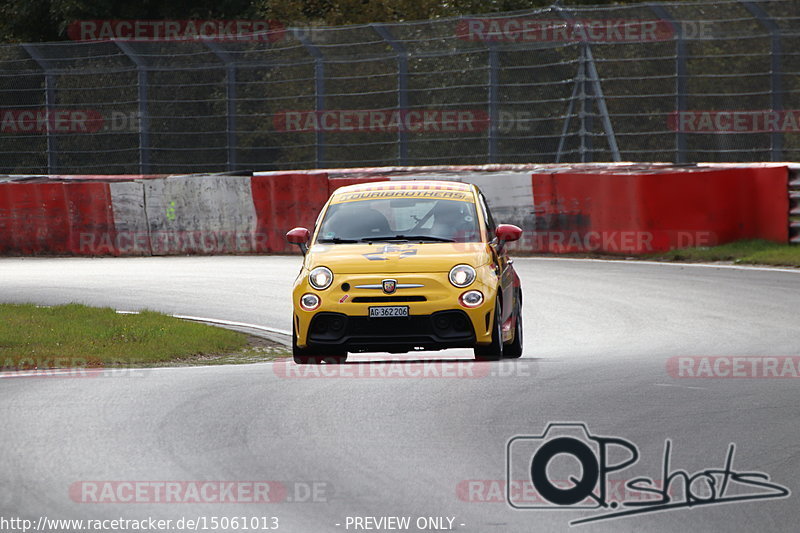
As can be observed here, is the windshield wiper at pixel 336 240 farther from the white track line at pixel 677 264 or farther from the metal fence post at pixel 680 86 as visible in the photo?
the metal fence post at pixel 680 86

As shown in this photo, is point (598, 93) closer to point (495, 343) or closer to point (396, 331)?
point (495, 343)

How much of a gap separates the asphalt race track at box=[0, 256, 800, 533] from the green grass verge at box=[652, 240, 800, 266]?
20.0ft

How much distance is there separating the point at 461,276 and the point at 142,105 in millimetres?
18760

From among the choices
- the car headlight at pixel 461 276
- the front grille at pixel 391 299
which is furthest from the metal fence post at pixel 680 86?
the front grille at pixel 391 299

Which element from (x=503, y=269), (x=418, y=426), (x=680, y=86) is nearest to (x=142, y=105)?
(x=680, y=86)

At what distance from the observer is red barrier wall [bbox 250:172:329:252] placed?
85.0ft

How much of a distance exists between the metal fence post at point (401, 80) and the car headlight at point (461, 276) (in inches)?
626

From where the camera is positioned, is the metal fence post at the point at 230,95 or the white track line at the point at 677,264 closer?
the white track line at the point at 677,264

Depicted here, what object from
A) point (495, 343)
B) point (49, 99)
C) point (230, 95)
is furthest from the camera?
point (49, 99)

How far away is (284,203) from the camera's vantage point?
2616cm

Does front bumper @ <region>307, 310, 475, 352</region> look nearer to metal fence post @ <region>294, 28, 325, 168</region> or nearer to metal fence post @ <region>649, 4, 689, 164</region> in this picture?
metal fence post @ <region>649, 4, 689, 164</region>

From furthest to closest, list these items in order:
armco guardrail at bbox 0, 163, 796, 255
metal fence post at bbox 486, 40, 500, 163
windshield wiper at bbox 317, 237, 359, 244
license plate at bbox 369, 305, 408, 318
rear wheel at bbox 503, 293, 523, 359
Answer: metal fence post at bbox 486, 40, 500, 163 → armco guardrail at bbox 0, 163, 796, 255 → rear wheel at bbox 503, 293, 523, 359 → windshield wiper at bbox 317, 237, 359, 244 → license plate at bbox 369, 305, 408, 318

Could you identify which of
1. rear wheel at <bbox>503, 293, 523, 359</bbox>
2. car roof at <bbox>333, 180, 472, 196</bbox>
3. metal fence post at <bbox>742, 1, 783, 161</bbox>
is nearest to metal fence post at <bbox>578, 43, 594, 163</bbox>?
metal fence post at <bbox>742, 1, 783, 161</bbox>

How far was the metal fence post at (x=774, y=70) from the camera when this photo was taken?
2475cm
